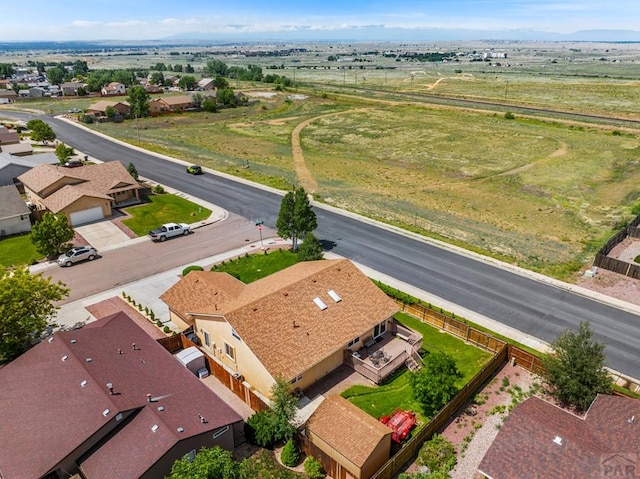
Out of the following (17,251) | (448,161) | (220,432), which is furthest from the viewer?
(448,161)

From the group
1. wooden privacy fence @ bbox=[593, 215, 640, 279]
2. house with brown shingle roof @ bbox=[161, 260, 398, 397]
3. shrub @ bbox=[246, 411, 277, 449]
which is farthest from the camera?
wooden privacy fence @ bbox=[593, 215, 640, 279]

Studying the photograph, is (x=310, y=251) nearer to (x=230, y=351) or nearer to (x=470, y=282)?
(x=230, y=351)

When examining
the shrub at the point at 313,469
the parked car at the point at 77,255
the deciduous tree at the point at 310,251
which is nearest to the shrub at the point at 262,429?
the shrub at the point at 313,469

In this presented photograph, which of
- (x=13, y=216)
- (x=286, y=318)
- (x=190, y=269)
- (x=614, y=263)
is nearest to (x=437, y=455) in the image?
(x=286, y=318)

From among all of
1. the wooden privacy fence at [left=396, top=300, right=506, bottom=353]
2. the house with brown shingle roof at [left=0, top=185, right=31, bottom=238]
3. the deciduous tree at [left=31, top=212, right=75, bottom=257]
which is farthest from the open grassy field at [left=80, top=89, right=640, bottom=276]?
the deciduous tree at [left=31, top=212, right=75, bottom=257]

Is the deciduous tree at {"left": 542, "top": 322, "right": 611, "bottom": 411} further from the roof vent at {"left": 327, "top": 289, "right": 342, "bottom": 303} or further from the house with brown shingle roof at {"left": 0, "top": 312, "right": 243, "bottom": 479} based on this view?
the house with brown shingle roof at {"left": 0, "top": 312, "right": 243, "bottom": 479}

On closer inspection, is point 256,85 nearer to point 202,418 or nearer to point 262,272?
point 262,272

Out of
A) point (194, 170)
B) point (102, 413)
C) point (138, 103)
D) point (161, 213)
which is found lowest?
point (161, 213)
